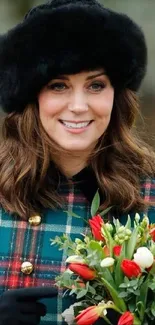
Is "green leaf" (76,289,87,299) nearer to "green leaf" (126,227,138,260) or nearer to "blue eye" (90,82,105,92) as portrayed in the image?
"green leaf" (126,227,138,260)

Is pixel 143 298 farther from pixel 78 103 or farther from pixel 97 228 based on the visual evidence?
pixel 78 103

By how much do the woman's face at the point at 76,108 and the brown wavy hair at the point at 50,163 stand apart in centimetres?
9

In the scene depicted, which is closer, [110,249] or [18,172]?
[110,249]

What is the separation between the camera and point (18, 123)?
3.36 meters

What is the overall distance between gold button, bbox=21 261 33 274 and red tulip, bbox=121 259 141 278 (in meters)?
0.69

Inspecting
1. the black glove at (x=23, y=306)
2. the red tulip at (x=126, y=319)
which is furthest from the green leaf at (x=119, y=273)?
the black glove at (x=23, y=306)

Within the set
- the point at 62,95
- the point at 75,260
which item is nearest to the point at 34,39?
the point at 62,95

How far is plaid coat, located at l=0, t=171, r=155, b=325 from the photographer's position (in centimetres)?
324

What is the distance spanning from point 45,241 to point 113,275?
657 millimetres

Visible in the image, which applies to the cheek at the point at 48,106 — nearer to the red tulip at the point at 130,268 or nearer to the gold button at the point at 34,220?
the gold button at the point at 34,220

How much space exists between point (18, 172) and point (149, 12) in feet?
21.0

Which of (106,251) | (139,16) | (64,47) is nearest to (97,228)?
(106,251)

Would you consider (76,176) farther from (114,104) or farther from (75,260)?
(75,260)

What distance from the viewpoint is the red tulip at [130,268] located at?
261 centimetres
